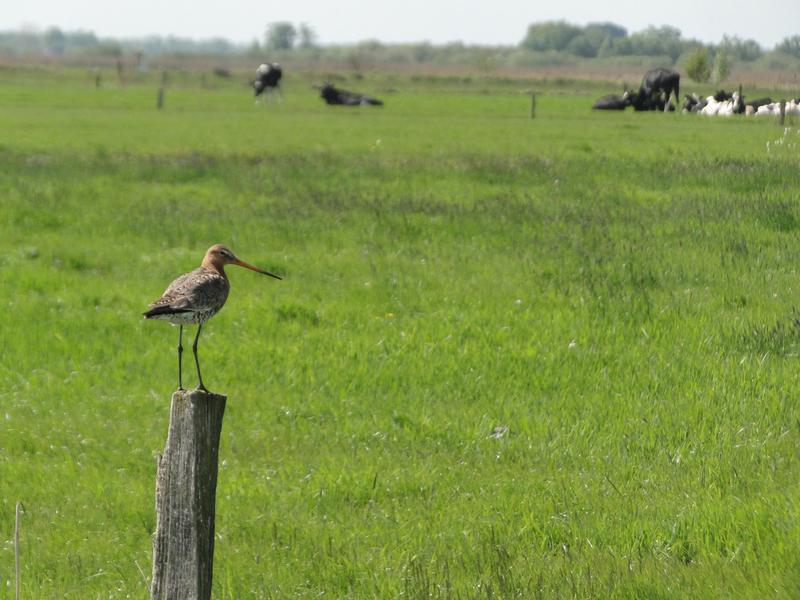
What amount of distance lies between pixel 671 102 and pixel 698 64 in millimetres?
5285

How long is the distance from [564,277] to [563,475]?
270 inches

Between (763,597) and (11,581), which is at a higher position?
(763,597)

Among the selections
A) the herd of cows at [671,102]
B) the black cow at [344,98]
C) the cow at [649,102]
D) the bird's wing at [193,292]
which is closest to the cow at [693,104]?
the herd of cows at [671,102]

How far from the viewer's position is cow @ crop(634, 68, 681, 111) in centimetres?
7112

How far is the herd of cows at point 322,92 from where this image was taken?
7006 centimetres

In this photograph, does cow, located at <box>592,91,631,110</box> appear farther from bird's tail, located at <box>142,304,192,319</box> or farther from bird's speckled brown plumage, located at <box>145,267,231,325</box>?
bird's tail, located at <box>142,304,192,319</box>

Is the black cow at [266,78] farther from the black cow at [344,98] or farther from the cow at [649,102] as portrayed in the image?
the cow at [649,102]

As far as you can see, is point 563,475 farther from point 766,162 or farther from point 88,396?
point 766,162

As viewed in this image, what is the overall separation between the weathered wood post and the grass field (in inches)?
78.0

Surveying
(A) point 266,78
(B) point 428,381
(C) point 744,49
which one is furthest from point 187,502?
(A) point 266,78

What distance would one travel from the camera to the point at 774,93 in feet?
231

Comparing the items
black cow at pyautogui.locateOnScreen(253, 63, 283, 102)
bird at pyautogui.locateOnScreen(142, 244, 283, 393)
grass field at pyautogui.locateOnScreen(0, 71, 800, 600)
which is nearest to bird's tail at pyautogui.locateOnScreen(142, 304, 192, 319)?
bird at pyautogui.locateOnScreen(142, 244, 283, 393)

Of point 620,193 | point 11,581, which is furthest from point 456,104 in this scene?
point 11,581

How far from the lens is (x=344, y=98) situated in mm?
71000
